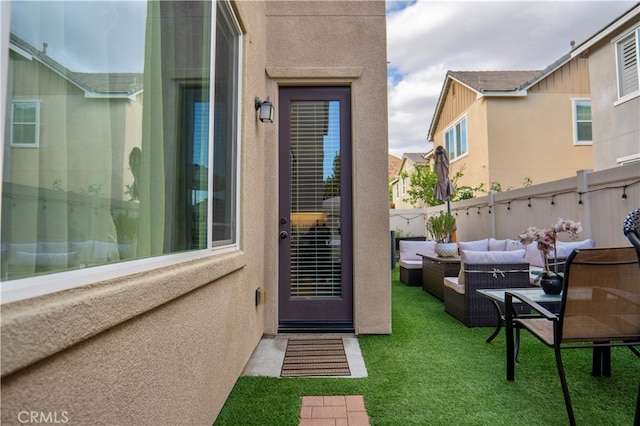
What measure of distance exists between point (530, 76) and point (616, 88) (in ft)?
18.7

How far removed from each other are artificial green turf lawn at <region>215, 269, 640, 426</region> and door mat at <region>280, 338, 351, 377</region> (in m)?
0.15

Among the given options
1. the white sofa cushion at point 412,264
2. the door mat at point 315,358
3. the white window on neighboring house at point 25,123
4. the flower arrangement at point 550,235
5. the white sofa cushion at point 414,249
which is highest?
the white window on neighboring house at point 25,123

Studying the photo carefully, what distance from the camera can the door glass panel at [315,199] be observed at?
3637mm

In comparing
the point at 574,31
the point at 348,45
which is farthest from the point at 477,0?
the point at 348,45

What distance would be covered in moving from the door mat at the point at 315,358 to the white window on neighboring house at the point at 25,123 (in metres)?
2.32

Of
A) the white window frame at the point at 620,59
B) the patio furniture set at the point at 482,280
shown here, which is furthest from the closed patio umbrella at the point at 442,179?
the white window frame at the point at 620,59

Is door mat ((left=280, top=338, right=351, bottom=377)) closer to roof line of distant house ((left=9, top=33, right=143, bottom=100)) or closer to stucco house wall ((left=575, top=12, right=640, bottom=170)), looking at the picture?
roof line of distant house ((left=9, top=33, right=143, bottom=100))

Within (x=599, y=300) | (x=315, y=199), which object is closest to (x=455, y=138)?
(x=315, y=199)

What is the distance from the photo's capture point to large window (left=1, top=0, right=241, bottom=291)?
2.67 ft

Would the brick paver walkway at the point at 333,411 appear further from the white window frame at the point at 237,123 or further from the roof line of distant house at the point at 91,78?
the roof line of distant house at the point at 91,78

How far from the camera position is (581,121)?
428 inches

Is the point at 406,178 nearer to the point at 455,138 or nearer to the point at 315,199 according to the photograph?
the point at 455,138

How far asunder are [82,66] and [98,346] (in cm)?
85

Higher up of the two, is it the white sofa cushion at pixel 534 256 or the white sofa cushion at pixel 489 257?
the white sofa cushion at pixel 489 257
